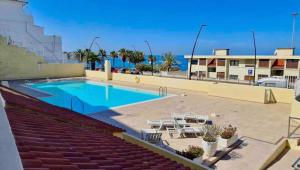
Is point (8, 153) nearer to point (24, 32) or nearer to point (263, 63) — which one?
point (24, 32)

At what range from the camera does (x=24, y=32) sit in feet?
124

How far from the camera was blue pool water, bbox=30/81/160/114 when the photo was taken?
18.8 m

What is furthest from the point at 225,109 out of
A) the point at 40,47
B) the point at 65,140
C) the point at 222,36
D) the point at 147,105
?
the point at 222,36

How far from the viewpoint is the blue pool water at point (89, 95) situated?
18.8 meters

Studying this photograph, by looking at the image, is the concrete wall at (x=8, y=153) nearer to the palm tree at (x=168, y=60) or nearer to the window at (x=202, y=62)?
the window at (x=202, y=62)

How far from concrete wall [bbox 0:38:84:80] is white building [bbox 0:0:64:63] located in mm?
3017

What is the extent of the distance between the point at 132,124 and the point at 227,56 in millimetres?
36419

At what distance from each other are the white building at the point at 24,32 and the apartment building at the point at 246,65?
81.0 feet

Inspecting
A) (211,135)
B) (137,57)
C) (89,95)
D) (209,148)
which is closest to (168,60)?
(137,57)

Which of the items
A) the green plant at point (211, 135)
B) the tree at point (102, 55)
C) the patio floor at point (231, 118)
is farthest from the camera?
the tree at point (102, 55)

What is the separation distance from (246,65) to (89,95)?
1200 inches

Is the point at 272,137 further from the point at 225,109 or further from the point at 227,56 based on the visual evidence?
the point at 227,56

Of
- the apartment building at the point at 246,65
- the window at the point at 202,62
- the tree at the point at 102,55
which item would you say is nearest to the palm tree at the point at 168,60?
the apartment building at the point at 246,65

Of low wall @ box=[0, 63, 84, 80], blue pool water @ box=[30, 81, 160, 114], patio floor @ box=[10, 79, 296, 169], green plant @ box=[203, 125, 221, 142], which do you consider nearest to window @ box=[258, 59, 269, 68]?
patio floor @ box=[10, 79, 296, 169]
